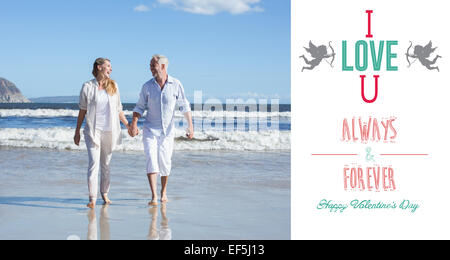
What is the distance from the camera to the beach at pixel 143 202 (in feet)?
13.5

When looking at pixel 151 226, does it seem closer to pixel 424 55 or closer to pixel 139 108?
pixel 139 108

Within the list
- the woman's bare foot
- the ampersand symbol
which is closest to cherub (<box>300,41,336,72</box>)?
the ampersand symbol

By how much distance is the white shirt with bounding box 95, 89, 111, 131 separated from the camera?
16.4 feet

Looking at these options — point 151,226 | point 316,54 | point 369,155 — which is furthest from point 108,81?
point 369,155

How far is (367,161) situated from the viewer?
15.7 ft

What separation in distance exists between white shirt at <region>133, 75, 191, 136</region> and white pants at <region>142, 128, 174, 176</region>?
66 mm

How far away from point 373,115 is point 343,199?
0.93 meters

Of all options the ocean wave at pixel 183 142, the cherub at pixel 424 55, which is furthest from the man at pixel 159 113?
the ocean wave at pixel 183 142

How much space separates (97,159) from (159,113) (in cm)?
84

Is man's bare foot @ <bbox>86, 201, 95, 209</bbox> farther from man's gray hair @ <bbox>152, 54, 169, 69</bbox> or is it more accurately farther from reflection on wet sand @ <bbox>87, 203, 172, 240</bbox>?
man's gray hair @ <bbox>152, 54, 169, 69</bbox>

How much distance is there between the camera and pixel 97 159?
5.07 meters
